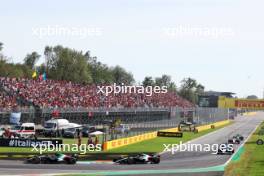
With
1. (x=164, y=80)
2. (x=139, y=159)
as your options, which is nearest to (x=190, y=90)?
(x=164, y=80)

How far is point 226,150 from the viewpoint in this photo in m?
42.4

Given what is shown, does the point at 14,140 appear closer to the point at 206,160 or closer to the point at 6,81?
the point at 206,160

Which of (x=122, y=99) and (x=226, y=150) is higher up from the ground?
(x=122, y=99)

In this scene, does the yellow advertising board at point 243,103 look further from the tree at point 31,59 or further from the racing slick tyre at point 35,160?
the racing slick tyre at point 35,160

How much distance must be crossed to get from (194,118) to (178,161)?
155 feet

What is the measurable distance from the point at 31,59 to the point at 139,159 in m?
95.6

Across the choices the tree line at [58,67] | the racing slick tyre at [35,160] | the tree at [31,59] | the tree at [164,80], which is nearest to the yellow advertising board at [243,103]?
the tree line at [58,67]

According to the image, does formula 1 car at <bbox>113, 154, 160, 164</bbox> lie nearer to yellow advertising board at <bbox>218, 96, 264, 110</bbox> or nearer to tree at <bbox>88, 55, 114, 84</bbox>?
yellow advertising board at <bbox>218, 96, 264, 110</bbox>

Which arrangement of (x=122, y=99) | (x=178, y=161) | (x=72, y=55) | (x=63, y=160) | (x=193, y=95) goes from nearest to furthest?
1. (x=63, y=160)
2. (x=178, y=161)
3. (x=122, y=99)
4. (x=72, y=55)
5. (x=193, y=95)

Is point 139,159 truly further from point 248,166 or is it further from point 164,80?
point 164,80

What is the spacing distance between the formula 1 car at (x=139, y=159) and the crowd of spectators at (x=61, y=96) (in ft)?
71.6

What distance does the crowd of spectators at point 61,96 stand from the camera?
57.5 m

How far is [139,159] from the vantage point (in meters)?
33.6

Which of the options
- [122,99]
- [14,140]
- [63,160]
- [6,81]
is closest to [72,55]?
[122,99]
